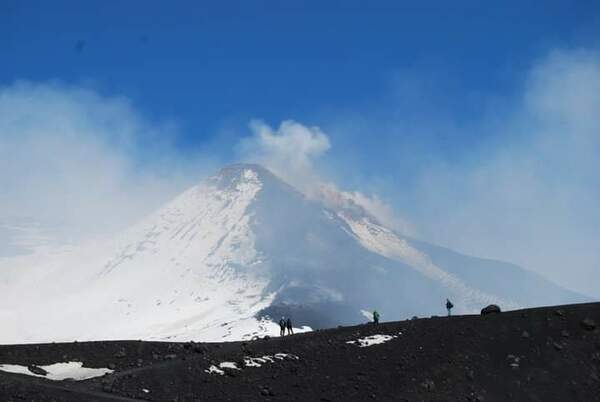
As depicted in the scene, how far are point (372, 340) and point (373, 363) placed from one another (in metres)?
3.13

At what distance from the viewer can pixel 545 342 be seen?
43.4 metres

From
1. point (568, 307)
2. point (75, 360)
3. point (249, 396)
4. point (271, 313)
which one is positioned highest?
point (271, 313)

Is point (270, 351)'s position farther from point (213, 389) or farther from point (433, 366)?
point (433, 366)

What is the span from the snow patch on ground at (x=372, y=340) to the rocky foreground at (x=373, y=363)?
6 cm

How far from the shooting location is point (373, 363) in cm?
4100

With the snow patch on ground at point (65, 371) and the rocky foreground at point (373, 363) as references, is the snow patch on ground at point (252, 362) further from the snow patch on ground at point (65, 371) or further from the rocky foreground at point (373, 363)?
the snow patch on ground at point (65, 371)

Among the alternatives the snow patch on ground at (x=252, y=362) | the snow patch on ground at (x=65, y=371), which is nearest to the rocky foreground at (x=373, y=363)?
the snow patch on ground at (x=252, y=362)

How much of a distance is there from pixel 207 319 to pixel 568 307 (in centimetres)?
13655

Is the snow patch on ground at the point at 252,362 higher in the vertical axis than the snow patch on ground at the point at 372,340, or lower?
lower

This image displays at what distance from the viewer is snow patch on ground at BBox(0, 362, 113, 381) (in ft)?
125

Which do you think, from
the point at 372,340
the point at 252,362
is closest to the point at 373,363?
the point at 372,340

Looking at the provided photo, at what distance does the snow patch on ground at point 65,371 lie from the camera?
38000mm

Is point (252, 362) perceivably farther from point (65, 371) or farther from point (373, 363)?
point (65, 371)

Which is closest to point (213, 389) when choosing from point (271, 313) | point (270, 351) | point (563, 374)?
point (270, 351)
